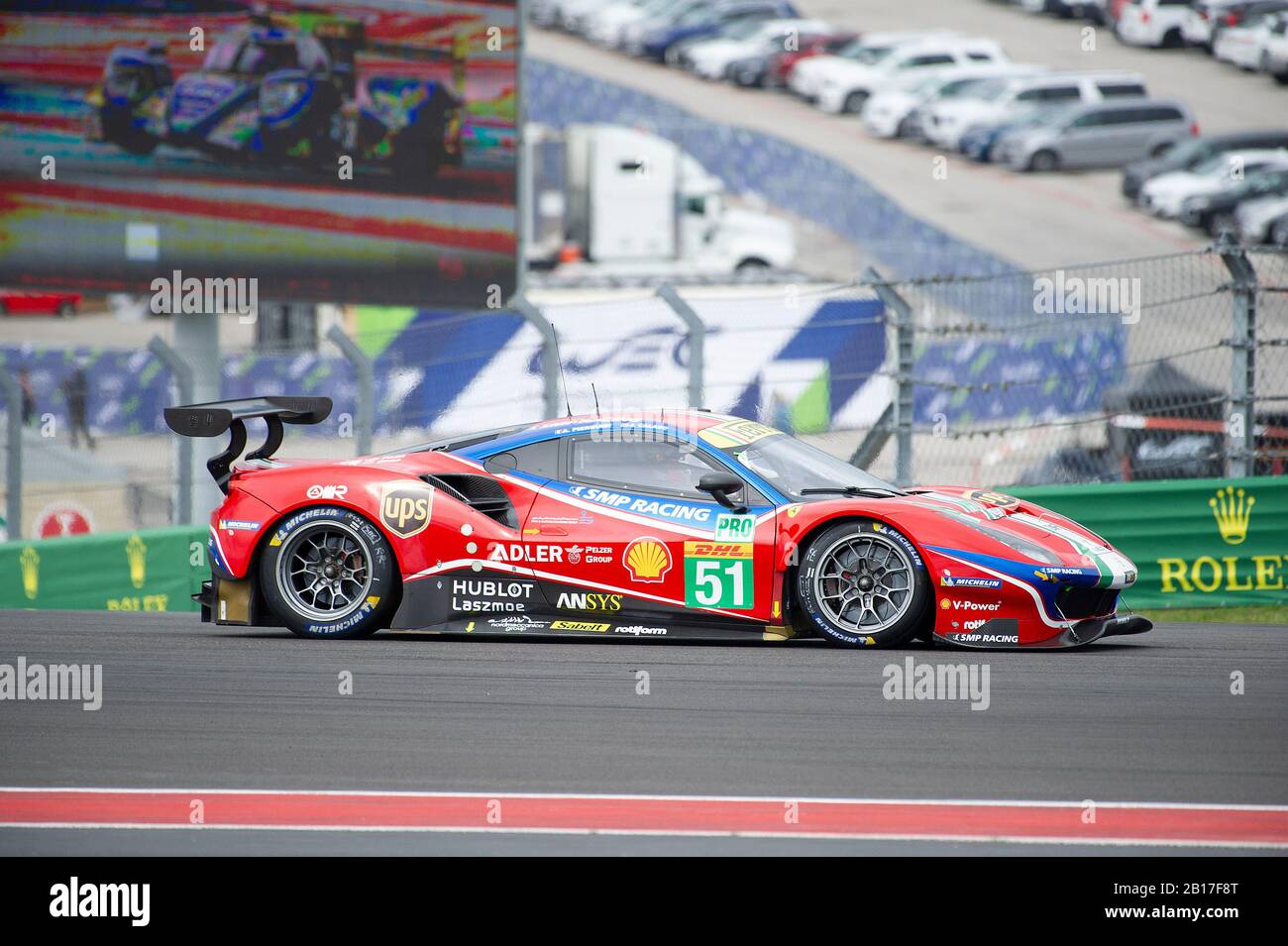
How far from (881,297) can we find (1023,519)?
3275 millimetres

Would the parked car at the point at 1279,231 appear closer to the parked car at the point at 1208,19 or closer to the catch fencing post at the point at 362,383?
the parked car at the point at 1208,19

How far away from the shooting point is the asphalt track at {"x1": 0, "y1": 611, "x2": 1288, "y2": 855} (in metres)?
5.23

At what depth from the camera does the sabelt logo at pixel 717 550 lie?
8938 mm

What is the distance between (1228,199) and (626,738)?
27585 millimetres

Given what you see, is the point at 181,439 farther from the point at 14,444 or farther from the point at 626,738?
the point at 626,738

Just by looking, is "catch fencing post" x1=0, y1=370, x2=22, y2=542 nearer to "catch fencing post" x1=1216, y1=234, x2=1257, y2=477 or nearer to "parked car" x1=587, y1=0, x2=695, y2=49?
"catch fencing post" x1=1216, y1=234, x2=1257, y2=477

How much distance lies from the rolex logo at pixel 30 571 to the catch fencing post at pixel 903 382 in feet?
20.0

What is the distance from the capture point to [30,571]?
13383mm

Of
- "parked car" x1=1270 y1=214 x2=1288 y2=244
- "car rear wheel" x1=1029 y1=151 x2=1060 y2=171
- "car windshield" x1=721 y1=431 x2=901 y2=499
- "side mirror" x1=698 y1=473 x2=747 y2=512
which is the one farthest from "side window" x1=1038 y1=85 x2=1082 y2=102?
"side mirror" x1=698 y1=473 x2=747 y2=512

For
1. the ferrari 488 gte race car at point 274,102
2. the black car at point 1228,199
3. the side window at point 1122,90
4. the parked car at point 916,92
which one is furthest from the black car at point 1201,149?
the ferrari 488 gte race car at point 274,102

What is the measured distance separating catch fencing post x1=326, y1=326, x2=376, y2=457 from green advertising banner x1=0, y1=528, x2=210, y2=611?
1678mm

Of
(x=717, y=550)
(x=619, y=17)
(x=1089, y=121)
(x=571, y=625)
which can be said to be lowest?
(x=571, y=625)

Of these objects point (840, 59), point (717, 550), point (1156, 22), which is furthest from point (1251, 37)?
point (717, 550)
